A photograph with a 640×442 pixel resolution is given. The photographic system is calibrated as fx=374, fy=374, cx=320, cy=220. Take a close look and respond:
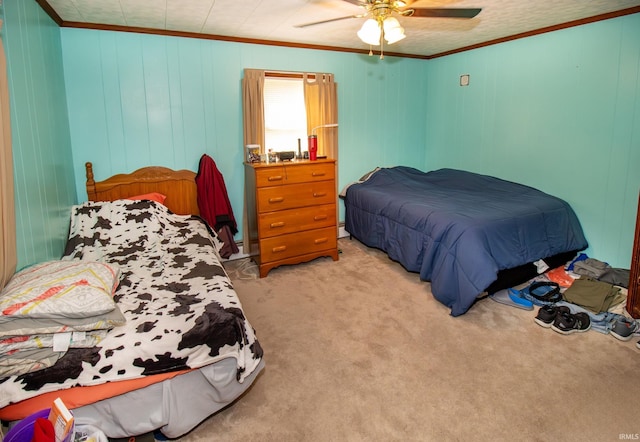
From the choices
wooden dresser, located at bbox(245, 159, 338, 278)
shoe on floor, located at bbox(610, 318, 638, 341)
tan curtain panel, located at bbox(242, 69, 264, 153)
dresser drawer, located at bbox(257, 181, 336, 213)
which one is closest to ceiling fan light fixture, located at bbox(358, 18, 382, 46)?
wooden dresser, located at bbox(245, 159, 338, 278)

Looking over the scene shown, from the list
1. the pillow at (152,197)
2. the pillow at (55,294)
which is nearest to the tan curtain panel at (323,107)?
the pillow at (152,197)

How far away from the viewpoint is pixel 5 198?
1611mm

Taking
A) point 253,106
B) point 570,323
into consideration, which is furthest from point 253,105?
point 570,323

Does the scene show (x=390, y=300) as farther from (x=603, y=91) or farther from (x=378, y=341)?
(x=603, y=91)

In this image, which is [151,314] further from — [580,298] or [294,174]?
[580,298]

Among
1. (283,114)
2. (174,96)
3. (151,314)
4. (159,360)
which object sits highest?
(174,96)

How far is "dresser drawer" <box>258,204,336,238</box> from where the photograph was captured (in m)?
3.46

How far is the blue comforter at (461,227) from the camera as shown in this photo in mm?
2738

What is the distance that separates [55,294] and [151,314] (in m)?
0.41

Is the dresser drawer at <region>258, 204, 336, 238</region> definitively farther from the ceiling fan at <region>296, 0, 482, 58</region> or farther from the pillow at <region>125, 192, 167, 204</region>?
the ceiling fan at <region>296, 0, 482, 58</region>

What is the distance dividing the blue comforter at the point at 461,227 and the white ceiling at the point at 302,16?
1.51 m

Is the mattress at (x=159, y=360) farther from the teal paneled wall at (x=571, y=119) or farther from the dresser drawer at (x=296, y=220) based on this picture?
the teal paneled wall at (x=571, y=119)

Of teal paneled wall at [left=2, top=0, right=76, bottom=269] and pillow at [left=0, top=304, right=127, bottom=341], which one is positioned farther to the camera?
teal paneled wall at [left=2, top=0, right=76, bottom=269]

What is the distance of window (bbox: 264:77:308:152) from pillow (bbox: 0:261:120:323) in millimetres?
2378
